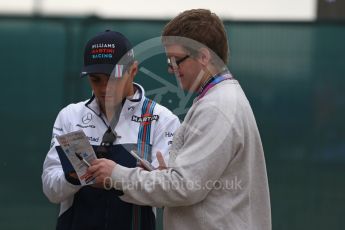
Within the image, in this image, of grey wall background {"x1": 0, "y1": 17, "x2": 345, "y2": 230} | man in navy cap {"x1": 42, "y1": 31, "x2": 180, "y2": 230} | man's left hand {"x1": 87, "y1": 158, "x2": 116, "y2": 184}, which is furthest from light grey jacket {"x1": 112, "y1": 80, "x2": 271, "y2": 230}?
grey wall background {"x1": 0, "y1": 17, "x2": 345, "y2": 230}

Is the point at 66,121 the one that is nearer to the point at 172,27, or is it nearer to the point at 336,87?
the point at 172,27

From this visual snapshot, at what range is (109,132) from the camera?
10.9ft

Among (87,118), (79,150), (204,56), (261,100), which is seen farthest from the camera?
(261,100)

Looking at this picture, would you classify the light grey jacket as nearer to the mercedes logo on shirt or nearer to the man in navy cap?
the man in navy cap

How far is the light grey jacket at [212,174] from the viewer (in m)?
2.74

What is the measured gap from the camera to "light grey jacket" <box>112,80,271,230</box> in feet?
8.99

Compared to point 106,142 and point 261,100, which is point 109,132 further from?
point 261,100

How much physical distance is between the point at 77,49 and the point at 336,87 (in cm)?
208

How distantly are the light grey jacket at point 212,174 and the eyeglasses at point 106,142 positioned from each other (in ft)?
1.30

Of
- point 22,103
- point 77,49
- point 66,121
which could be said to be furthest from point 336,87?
point 66,121

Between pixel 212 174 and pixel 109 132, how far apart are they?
751 mm

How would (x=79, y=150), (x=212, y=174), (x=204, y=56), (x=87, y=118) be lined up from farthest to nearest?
1. (x=87, y=118)
2. (x=79, y=150)
3. (x=204, y=56)
4. (x=212, y=174)

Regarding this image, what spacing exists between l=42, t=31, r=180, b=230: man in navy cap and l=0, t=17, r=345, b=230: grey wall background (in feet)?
7.35

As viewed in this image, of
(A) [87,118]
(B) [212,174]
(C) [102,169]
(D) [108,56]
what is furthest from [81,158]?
(B) [212,174]
